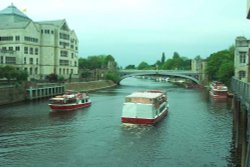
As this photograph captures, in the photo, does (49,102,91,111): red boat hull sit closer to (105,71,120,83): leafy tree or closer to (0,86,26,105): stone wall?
(0,86,26,105): stone wall

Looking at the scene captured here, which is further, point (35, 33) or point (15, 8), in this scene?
point (15, 8)

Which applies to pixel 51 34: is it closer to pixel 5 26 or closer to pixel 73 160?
pixel 5 26

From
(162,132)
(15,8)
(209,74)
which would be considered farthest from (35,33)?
(162,132)

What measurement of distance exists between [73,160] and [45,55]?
93.0 m

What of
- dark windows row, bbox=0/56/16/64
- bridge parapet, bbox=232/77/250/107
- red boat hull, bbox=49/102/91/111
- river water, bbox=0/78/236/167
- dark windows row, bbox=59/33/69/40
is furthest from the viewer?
dark windows row, bbox=59/33/69/40

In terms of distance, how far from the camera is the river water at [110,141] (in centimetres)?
3180

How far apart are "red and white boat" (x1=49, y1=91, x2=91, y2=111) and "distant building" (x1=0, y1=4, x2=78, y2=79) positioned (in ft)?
142

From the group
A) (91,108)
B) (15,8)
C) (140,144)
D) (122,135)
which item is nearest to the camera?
(140,144)

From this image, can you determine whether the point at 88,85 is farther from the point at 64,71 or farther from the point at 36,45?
the point at 36,45

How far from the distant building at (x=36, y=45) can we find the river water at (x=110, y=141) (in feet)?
177

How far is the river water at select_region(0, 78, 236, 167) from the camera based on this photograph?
31.8 meters

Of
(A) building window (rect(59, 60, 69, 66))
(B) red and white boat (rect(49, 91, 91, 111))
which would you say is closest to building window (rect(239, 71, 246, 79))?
(B) red and white boat (rect(49, 91, 91, 111))

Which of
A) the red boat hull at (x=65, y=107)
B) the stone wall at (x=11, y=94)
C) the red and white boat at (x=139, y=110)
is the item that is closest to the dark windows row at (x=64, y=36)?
the stone wall at (x=11, y=94)

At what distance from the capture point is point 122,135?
41969mm
